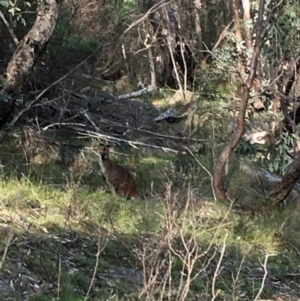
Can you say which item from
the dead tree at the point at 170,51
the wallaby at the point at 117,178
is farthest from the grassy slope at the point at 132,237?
the dead tree at the point at 170,51

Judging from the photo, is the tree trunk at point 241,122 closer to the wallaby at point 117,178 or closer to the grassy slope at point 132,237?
the grassy slope at point 132,237

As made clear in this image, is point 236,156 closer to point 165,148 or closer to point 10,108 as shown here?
point 165,148

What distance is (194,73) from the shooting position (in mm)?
16672

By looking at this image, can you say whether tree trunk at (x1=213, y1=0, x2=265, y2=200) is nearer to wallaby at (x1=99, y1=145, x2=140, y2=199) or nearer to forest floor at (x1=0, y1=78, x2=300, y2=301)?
forest floor at (x1=0, y1=78, x2=300, y2=301)

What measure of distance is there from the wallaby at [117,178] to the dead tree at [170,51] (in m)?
6.81

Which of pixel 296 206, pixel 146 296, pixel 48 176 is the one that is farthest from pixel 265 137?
pixel 146 296

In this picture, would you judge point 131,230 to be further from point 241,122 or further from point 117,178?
point 241,122

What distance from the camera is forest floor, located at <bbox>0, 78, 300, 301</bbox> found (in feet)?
17.0

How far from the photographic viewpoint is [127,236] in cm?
686

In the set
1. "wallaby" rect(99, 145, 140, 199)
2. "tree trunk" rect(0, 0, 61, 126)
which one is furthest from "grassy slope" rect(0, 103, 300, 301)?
"tree trunk" rect(0, 0, 61, 126)

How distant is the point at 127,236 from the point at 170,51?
9.60 m

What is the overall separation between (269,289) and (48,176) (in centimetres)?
325

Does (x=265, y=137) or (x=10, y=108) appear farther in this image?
(x=265, y=137)

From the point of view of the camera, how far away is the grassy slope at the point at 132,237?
5152mm
